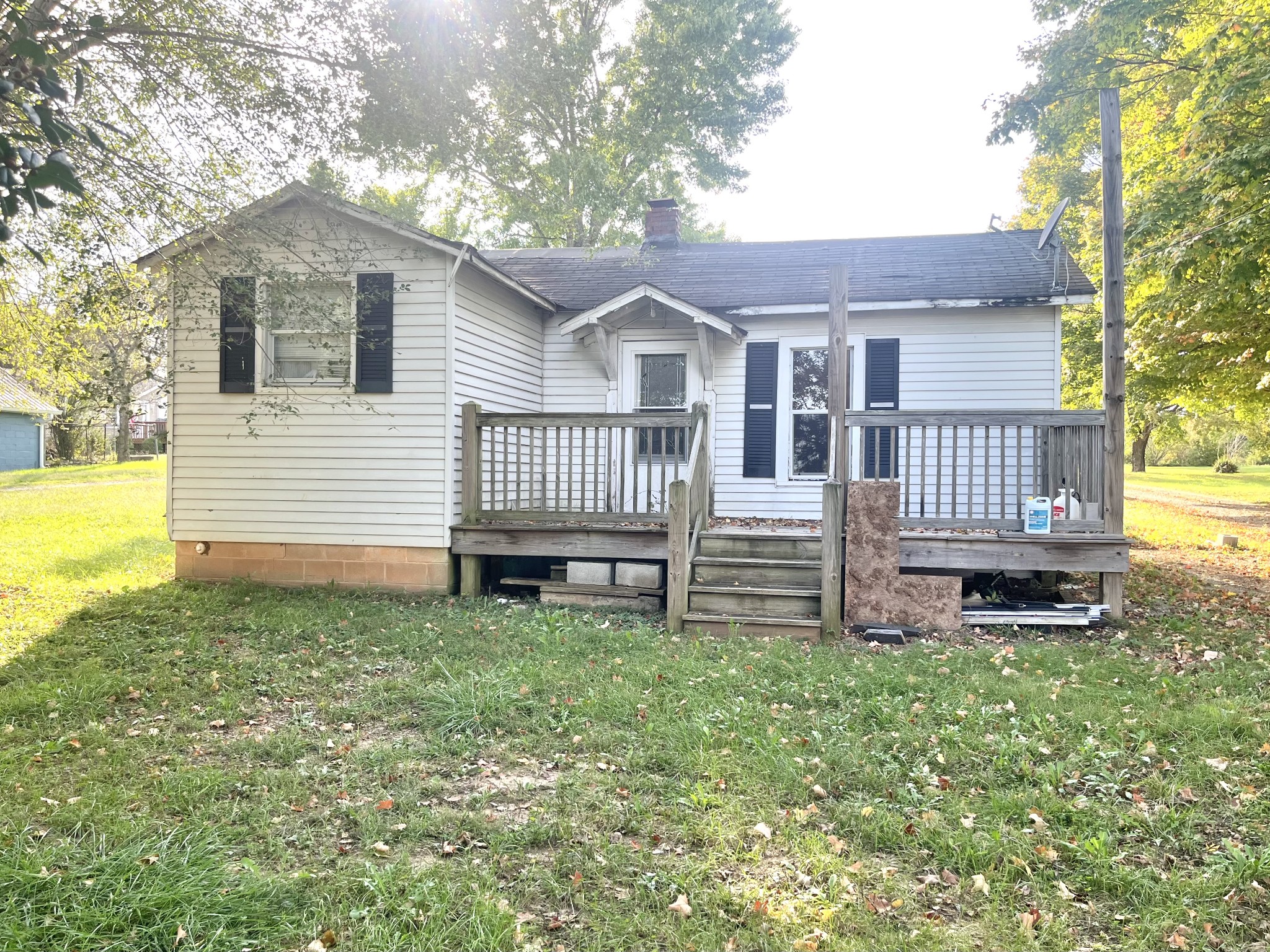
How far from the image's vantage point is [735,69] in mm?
19875

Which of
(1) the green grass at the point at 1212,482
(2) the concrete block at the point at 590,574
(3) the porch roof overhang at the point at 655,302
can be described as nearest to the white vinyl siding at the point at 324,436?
(2) the concrete block at the point at 590,574

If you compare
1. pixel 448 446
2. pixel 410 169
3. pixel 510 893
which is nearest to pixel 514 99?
pixel 410 169

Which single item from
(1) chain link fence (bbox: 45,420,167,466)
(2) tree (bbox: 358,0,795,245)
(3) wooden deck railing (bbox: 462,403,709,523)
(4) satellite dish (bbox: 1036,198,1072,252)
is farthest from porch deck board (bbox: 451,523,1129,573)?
(1) chain link fence (bbox: 45,420,167,466)

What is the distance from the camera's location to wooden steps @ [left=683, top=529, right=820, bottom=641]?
6770 mm

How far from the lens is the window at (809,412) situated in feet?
33.6

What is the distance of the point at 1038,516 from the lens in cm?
719

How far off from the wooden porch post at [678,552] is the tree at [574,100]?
15.8 feet

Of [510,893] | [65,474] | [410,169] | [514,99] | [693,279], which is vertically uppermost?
[514,99]

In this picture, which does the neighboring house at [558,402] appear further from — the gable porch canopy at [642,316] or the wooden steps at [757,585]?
the wooden steps at [757,585]

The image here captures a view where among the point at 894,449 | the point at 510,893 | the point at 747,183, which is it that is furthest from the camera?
the point at 747,183

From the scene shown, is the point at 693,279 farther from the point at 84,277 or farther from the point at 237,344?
the point at 84,277

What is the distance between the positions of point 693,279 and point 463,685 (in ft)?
25.9

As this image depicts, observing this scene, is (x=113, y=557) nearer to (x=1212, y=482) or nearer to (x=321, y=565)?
(x=321, y=565)

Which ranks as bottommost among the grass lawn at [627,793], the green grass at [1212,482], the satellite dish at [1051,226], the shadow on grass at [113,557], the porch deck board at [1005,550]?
the grass lawn at [627,793]
